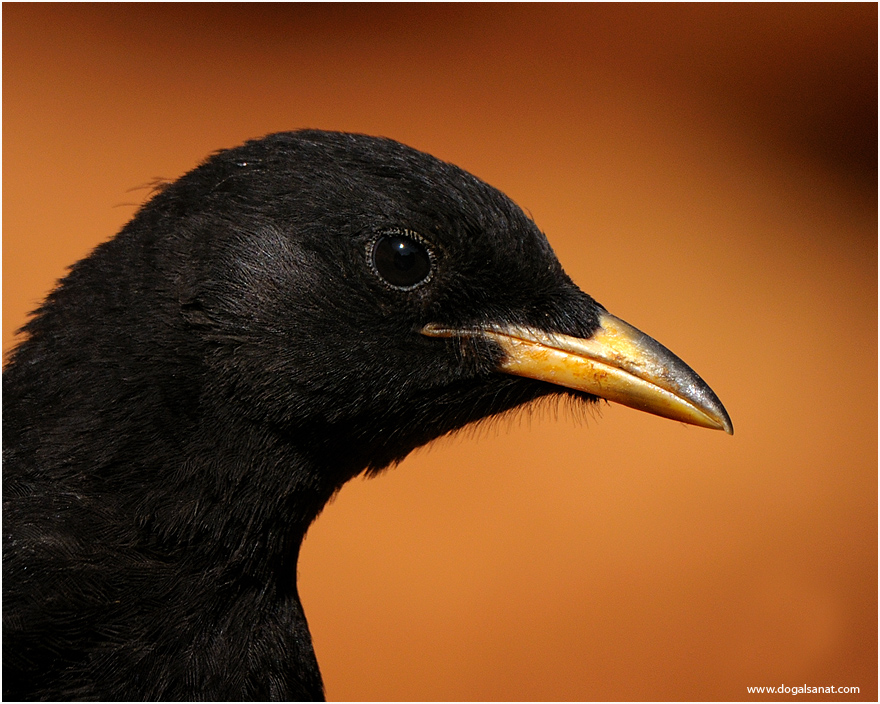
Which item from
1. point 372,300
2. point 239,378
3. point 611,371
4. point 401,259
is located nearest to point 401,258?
point 401,259

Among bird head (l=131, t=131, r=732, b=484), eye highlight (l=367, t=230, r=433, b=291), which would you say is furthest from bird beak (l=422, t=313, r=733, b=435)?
eye highlight (l=367, t=230, r=433, b=291)

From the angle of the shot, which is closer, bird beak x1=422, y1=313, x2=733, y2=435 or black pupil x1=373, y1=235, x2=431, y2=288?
black pupil x1=373, y1=235, x2=431, y2=288

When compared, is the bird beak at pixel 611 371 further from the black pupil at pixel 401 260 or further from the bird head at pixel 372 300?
the black pupil at pixel 401 260

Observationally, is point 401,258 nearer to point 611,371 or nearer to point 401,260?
point 401,260

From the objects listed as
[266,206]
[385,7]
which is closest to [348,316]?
[266,206]

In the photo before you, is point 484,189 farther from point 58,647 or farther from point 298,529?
point 58,647

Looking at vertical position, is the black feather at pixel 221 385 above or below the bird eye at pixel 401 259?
below

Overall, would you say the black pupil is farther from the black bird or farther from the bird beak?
the bird beak

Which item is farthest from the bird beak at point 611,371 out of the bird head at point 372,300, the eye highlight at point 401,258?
the eye highlight at point 401,258
